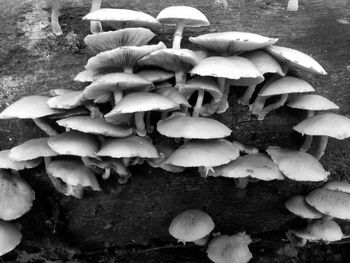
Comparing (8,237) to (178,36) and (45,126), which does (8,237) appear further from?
(178,36)

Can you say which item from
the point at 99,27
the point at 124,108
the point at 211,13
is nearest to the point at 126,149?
the point at 124,108

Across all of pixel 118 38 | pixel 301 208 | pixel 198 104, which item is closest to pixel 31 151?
pixel 118 38

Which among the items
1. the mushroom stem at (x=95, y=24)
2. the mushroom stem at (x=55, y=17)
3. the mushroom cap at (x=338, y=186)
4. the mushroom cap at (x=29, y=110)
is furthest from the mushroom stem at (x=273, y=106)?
the mushroom stem at (x=55, y=17)

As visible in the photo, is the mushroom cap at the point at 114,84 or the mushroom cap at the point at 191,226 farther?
the mushroom cap at the point at 191,226

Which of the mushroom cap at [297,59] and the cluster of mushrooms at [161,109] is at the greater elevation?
the mushroom cap at [297,59]

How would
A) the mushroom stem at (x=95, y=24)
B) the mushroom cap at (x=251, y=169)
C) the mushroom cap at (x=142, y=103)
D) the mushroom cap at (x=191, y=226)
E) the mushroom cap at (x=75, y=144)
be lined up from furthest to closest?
1. the mushroom cap at (x=191, y=226)
2. the mushroom stem at (x=95, y=24)
3. the mushroom cap at (x=251, y=169)
4. the mushroom cap at (x=75, y=144)
5. the mushroom cap at (x=142, y=103)

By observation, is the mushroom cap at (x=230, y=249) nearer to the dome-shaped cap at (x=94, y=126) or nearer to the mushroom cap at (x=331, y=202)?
the mushroom cap at (x=331, y=202)

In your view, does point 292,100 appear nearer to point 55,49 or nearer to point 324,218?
point 324,218
